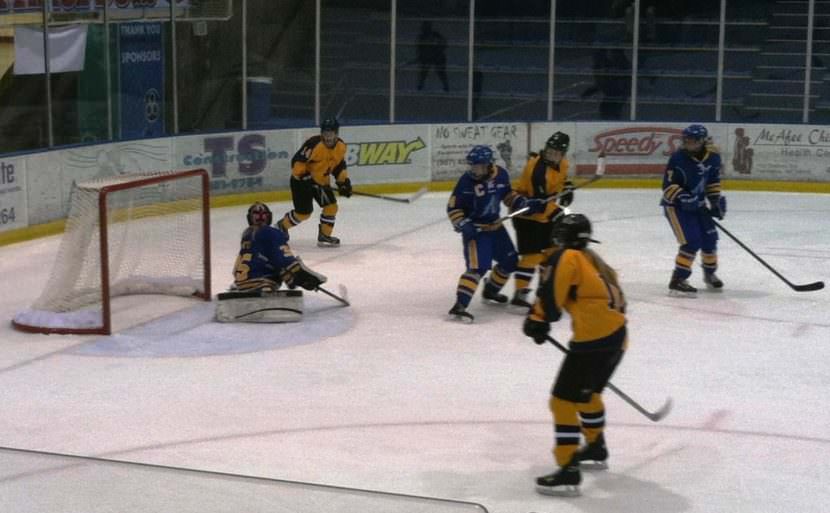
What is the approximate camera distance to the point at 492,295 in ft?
30.4

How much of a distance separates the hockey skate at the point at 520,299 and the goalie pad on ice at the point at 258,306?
140cm

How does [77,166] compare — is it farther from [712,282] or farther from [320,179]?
[712,282]

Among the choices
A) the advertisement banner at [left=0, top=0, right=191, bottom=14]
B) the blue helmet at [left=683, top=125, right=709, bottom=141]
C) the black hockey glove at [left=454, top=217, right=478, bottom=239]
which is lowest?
the black hockey glove at [left=454, top=217, right=478, bottom=239]

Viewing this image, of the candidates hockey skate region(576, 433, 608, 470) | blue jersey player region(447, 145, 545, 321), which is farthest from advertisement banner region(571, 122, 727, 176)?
hockey skate region(576, 433, 608, 470)

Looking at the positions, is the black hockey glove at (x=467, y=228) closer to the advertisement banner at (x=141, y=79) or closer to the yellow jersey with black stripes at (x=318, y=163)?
the yellow jersey with black stripes at (x=318, y=163)

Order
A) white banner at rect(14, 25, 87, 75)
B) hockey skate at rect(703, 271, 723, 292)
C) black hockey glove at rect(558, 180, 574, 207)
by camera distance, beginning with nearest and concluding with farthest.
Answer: black hockey glove at rect(558, 180, 574, 207)
hockey skate at rect(703, 271, 723, 292)
white banner at rect(14, 25, 87, 75)

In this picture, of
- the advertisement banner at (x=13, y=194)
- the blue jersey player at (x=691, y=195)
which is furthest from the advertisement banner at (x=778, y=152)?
the advertisement banner at (x=13, y=194)

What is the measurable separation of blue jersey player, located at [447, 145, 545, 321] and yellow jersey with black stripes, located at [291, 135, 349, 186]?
2700 mm

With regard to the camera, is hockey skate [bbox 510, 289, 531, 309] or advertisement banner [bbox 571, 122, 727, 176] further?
advertisement banner [bbox 571, 122, 727, 176]

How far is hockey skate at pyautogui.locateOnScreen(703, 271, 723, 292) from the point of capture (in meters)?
9.66

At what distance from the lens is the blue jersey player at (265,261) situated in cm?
857

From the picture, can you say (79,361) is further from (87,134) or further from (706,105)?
(706,105)

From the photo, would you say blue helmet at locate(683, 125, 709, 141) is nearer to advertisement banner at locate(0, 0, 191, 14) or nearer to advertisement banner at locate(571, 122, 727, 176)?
advertisement banner at locate(571, 122, 727, 176)

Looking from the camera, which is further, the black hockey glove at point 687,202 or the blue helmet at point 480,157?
the black hockey glove at point 687,202
